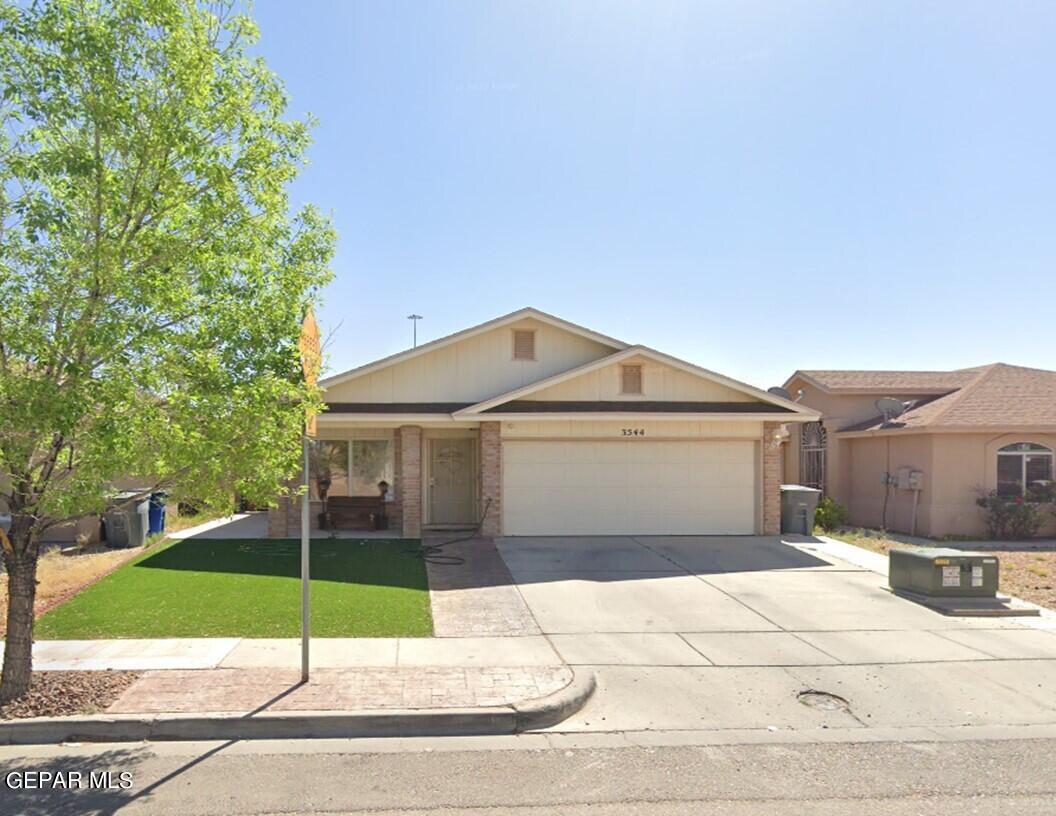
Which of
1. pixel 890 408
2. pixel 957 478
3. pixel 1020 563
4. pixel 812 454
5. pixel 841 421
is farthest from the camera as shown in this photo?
pixel 812 454

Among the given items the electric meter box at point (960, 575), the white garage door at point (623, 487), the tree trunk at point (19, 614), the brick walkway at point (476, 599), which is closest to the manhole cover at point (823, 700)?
the brick walkway at point (476, 599)

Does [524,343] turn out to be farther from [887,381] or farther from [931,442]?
[887,381]

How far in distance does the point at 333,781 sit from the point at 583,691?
2335 mm

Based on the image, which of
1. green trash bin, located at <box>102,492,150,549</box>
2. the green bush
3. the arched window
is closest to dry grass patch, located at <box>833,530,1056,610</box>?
the green bush

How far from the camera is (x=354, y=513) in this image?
17109 millimetres

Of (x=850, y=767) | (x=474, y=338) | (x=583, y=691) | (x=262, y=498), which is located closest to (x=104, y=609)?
(x=262, y=498)

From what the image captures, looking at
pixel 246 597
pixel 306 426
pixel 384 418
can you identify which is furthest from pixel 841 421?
pixel 306 426

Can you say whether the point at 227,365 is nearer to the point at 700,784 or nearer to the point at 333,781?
the point at 333,781

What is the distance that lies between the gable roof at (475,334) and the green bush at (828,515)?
283 inches

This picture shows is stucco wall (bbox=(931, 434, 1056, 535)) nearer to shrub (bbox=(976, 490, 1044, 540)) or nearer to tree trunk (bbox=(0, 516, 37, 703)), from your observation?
shrub (bbox=(976, 490, 1044, 540))

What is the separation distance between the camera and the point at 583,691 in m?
6.50

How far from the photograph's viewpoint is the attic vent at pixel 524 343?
57.0ft

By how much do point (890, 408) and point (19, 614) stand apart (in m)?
19.9

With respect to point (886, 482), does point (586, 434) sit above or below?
above
